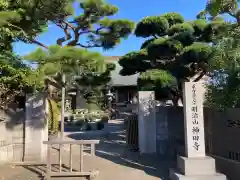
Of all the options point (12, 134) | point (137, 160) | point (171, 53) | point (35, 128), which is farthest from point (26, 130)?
point (171, 53)

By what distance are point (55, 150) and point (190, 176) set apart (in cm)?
445

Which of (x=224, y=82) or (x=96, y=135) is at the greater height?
(x=224, y=82)

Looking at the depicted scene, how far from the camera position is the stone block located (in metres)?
5.32

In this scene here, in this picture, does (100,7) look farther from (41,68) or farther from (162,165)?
(162,165)

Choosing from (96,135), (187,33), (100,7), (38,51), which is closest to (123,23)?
(100,7)

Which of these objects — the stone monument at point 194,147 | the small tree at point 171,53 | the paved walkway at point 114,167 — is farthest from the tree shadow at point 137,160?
the small tree at point 171,53

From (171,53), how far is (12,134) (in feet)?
19.8

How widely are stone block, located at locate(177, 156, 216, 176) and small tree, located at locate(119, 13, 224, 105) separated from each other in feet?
12.9

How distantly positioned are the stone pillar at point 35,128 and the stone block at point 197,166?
3649 millimetres

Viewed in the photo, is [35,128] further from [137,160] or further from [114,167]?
[137,160]

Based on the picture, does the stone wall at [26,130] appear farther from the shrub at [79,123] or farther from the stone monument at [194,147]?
the shrub at [79,123]

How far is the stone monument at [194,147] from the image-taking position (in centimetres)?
531

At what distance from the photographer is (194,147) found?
18.1ft

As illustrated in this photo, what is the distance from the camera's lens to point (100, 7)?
8.80m
